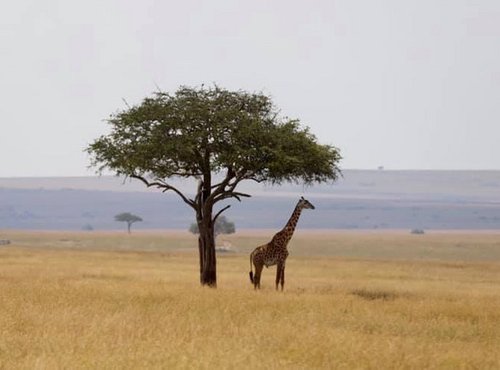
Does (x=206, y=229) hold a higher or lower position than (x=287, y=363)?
higher

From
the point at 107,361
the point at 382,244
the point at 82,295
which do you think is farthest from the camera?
the point at 382,244

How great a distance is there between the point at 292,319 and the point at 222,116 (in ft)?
49.5

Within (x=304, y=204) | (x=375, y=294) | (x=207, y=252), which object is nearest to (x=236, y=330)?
(x=304, y=204)

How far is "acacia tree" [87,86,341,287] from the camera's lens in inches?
1457

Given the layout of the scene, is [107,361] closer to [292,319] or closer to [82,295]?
[292,319]

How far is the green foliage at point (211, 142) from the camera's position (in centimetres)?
3697

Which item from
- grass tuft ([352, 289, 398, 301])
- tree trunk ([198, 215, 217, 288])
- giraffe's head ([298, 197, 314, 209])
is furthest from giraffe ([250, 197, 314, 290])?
grass tuft ([352, 289, 398, 301])

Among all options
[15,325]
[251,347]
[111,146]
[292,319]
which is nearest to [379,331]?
[292,319]

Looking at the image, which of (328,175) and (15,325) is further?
(328,175)

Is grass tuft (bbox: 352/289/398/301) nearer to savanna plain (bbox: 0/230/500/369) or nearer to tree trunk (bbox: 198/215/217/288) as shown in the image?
savanna plain (bbox: 0/230/500/369)

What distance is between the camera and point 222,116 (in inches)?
1460

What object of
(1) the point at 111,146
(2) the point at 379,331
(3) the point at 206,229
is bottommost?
(2) the point at 379,331

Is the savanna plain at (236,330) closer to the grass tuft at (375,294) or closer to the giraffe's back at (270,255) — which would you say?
the grass tuft at (375,294)

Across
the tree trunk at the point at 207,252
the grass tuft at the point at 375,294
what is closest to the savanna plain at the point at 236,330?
the grass tuft at the point at 375,294
